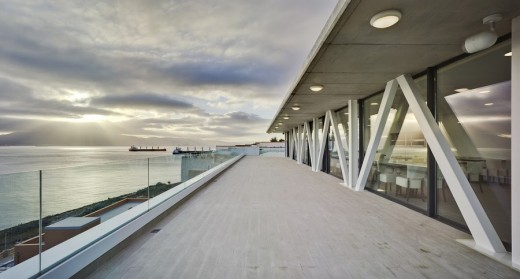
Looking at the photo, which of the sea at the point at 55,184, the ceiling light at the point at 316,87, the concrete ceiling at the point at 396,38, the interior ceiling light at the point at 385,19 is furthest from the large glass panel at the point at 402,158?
the sea at the point at 55,184

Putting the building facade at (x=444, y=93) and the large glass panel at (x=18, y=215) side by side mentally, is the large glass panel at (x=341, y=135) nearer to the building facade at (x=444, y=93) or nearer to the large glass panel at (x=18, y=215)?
the building facade at (x=444, y=93)

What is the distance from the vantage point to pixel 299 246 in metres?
3.09

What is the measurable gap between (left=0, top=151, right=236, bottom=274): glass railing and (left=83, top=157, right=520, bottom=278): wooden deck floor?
56cm

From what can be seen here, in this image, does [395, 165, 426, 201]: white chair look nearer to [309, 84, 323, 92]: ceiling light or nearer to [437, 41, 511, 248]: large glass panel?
[437, 41, 511, 248]: large glass panel

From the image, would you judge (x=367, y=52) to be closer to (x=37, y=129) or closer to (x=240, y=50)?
(x=240, y=50)

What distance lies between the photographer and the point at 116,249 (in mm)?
2889

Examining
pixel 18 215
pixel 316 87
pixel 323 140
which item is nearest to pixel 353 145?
pixel 316 87

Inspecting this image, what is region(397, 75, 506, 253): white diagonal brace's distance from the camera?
9.89ft

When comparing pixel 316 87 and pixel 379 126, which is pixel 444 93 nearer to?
pixel 379 126

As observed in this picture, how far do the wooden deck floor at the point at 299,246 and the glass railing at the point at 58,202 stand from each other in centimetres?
56

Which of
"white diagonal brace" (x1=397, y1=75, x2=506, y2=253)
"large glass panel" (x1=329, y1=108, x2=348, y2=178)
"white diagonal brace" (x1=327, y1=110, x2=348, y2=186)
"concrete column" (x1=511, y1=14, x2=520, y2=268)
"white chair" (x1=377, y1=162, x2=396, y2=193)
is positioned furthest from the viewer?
"large glass panel" (x1=329, y1=108, x2=348, y2=178)

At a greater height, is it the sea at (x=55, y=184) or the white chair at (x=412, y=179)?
the sea at (x=55, y=184)

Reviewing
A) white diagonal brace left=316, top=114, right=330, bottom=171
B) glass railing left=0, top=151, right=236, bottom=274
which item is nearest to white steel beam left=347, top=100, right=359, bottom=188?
white diagonal brace left=316, top=114, right=330, bottom=171

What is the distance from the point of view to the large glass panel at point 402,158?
490 cm
